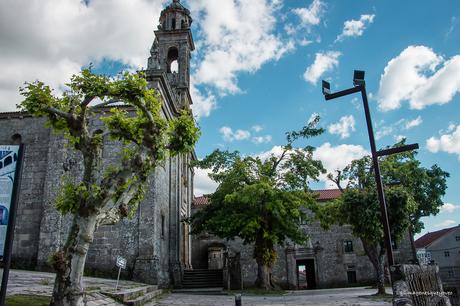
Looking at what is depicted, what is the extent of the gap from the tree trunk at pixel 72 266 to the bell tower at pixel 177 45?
19898 millimetres

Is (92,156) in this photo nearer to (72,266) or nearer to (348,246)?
(72,266)

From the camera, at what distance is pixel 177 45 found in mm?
29031

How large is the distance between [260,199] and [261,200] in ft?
0.46

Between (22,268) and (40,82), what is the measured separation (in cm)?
1136

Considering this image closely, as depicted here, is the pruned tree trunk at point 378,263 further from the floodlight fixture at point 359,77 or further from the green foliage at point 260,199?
the floodlight fixture at point 359,77

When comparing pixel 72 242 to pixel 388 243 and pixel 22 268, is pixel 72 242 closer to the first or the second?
pixel 388 243

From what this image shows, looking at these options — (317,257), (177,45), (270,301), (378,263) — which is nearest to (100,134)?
(270,301)

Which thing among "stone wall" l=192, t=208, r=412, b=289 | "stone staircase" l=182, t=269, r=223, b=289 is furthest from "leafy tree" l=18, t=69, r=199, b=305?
"stone wall" l=192, t=208, r=412, b=289

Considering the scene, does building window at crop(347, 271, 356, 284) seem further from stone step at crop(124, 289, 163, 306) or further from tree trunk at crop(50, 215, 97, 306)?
tree trunk at crop(50, 215, 97, 306)

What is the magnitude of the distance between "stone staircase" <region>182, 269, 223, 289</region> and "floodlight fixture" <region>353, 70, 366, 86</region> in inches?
554

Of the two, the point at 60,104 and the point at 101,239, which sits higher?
the point at 60,104

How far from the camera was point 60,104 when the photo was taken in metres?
8.48

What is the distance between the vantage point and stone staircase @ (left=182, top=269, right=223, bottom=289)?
1914 cm

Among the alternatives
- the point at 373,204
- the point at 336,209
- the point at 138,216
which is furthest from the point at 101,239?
the point at 373,204
